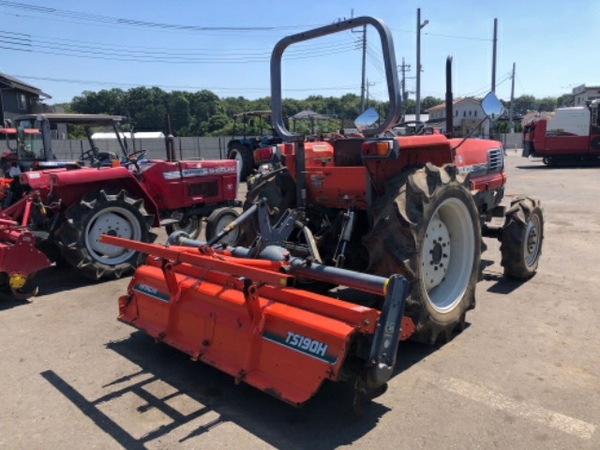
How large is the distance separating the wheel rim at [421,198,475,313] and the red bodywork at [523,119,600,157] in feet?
68.3

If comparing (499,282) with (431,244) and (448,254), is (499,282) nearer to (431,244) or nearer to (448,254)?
(448,254)

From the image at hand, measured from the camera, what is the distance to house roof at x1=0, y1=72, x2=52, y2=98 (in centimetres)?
3338

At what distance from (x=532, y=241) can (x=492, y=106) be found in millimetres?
2076

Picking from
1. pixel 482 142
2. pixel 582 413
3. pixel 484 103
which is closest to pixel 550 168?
pixel 482 142

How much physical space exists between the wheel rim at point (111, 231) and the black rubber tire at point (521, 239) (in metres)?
4.41

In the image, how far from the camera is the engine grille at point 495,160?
6051 mm

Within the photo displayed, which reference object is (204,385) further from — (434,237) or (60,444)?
(434,237)

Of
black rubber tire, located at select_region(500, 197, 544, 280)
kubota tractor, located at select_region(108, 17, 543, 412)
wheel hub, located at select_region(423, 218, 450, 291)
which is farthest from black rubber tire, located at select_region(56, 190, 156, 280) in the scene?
black rubber tire, located at select_region(500, 197, 544, 280)

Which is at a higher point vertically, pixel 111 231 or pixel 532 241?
pixel 111 231

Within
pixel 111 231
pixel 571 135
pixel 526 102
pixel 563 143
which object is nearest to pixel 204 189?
pixel 111 231

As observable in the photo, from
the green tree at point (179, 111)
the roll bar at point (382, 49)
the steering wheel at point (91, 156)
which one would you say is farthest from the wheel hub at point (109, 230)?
the green tree at point (179, 111)

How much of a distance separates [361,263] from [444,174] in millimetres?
1008

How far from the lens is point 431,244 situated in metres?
3.94

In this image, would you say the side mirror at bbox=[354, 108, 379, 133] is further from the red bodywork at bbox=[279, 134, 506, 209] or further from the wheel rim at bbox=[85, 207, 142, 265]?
the wheel rim at bbox=[85, 207, 142, 265]
